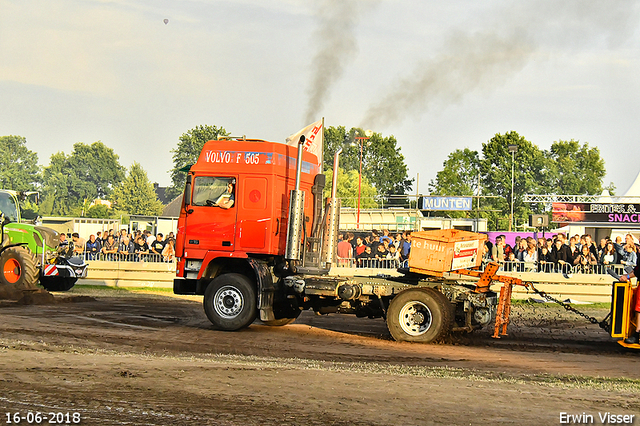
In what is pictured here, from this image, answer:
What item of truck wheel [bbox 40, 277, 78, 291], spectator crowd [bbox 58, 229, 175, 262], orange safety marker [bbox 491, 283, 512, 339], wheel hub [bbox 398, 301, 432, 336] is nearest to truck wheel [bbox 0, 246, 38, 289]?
truck wheel [bbox 40, 277, 78, 291]

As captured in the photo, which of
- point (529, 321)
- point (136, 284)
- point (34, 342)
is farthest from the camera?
point (136, 284)

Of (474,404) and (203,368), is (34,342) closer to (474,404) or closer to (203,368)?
(203,368)

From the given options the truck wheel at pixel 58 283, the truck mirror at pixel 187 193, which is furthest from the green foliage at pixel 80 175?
the truck mirror at pixel 187 193

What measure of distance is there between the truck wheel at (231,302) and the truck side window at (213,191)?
1.45 metres

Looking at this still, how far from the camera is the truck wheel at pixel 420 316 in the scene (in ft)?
38.3

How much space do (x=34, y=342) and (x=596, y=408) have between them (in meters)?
8.26

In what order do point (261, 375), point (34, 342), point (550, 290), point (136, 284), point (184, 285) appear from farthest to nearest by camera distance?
point (136, 284) < point (550, 290) < point (184, 285) < point (34, 342) < point (261, 375)

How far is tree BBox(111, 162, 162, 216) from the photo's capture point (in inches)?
3866

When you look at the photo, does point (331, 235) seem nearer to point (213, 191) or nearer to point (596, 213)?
point (213, 191)

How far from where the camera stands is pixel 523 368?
9.52m

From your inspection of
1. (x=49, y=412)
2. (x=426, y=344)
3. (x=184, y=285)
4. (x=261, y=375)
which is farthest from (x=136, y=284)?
(x=49, y=412)

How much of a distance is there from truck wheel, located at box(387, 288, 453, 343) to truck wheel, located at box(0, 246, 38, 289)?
10.6 metres

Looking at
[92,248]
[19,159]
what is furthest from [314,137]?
[19,159]

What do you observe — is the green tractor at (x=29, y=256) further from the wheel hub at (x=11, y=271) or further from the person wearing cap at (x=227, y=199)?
the person wearing cap at (x=227, y=199)
